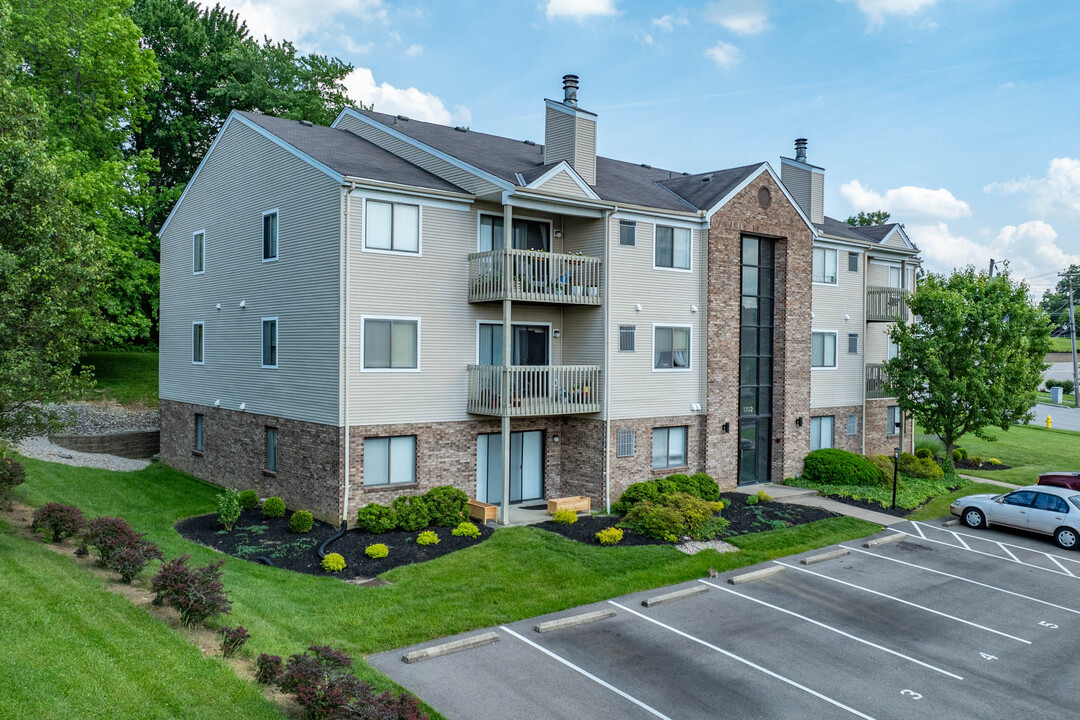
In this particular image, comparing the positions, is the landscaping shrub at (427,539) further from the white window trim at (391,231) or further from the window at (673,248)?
the window at (673,248)

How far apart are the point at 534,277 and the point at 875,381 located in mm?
16779

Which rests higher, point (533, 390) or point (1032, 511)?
point (533, 390)

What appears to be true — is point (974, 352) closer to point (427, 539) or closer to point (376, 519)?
point (427, 539)

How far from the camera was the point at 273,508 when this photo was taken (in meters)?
19.9

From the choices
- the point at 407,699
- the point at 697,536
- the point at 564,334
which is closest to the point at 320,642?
the point at 407,699

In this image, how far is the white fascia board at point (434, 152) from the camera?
19969 millimetres

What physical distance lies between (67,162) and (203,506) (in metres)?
15.8

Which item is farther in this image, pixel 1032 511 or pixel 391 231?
pixel 1032 511

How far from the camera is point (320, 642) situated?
39.7 ft

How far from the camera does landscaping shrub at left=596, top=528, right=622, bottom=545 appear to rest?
18.3 meters

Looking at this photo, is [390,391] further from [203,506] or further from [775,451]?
[775,451]

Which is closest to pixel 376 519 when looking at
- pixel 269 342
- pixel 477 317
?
pixel 477 317

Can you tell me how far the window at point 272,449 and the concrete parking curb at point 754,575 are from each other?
1290 centimetres

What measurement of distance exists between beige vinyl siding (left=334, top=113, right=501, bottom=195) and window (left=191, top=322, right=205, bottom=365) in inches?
338
